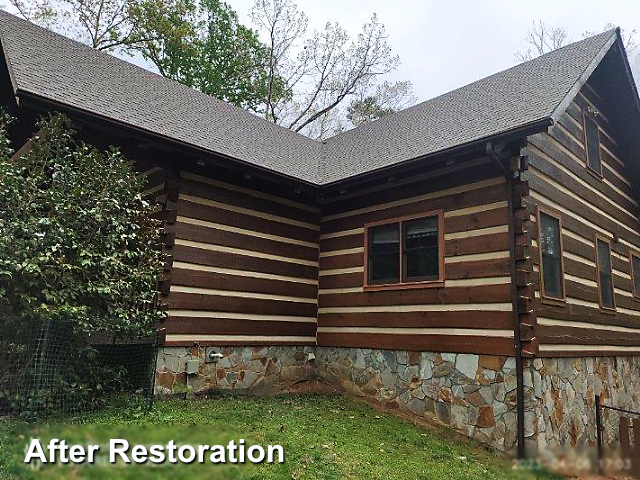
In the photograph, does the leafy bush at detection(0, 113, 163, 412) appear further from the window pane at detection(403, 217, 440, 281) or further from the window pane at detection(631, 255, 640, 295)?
the window pane at detection(631, 255, 640, 295)

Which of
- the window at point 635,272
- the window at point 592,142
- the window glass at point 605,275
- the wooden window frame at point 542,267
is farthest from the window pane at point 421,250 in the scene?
the window at point 635,272

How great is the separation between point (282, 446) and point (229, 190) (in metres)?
4.53

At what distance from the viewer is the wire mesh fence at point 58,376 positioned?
5.38 m

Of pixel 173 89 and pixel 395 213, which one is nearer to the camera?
pixel 395 213

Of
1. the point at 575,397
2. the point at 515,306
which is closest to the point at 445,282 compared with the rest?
the point at 515,306

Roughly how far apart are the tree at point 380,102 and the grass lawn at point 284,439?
1938cm

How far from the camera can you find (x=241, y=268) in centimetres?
830

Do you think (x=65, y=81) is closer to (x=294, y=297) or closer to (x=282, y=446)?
(x=294, y=297)

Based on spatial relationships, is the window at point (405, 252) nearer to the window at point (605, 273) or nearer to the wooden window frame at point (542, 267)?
the wooden window frame at point (542, 267)

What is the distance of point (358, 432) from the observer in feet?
20.5

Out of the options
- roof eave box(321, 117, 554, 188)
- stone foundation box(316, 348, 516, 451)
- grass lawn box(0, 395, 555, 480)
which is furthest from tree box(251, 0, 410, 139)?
grass lawn box(0, 395, 555, 480)

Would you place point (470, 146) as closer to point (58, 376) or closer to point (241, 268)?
point (241, 268)

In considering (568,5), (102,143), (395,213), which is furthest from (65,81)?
(568,5)

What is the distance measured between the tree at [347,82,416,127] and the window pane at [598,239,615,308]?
16582 mm
